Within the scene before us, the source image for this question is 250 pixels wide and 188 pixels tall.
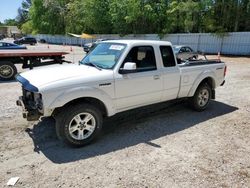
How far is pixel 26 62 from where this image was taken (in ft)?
39.4

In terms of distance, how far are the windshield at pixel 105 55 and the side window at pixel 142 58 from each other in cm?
22

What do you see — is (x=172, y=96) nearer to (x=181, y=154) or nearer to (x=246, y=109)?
(x=181, y=154)

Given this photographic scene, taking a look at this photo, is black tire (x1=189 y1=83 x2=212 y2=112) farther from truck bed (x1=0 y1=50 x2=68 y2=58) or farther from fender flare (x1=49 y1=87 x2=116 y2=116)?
truck bed (x1=0 y1=50 x2=68 y2=58)

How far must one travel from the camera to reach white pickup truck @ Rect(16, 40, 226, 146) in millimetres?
4406

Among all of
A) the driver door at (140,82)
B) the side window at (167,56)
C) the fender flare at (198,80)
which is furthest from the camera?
the fender flare at (198,80)

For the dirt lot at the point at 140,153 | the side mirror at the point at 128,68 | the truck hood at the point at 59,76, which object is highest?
the side mirror at the point at 128,68

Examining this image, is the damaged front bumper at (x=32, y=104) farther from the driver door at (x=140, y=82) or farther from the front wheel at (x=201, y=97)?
the front wheel at (x=201, y=97)

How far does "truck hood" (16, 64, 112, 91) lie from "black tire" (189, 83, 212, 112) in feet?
9.31

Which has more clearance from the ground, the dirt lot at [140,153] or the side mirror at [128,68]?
the side mirror at [128,68]

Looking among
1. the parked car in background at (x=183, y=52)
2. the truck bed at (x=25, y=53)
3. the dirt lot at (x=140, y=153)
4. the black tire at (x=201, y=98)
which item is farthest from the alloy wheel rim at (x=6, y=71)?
the parked car in background at (x=183, y=52)

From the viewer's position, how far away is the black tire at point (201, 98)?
668 centimetres

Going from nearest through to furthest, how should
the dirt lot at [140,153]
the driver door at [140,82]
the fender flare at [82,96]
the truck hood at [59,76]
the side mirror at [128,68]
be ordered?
the dirt lot at [140,153] < the fender flare at [82,96] < the truck hood at [59,76] < the side mirror at [128,68] < the driver door at [140,82]

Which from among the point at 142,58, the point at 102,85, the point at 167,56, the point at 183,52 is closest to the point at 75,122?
the point at 102,85

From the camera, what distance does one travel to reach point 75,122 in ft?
15.1
